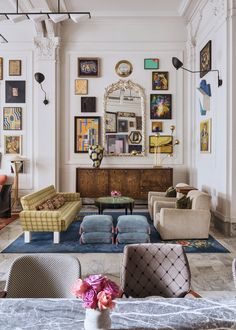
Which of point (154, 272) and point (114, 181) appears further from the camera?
point (114, 181)

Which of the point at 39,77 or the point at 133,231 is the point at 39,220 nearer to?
the point at 133,231

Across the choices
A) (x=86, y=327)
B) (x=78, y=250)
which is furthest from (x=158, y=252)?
(x=78, y=250)

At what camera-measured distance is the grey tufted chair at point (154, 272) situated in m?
2.22

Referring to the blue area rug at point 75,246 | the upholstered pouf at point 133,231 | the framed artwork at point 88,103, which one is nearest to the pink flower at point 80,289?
the blue area rug at point 75,246

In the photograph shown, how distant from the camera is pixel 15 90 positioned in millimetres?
8734

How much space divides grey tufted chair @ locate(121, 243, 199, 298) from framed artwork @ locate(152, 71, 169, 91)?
7112 mm

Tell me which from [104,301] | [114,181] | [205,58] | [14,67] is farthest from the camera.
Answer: [14,67]

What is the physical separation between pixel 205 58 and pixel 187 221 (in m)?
3.90

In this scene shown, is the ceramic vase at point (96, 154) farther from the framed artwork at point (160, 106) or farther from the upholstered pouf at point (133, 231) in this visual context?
the upholstered pouf at point (133, 231)

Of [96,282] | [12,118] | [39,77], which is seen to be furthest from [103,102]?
[96,282]

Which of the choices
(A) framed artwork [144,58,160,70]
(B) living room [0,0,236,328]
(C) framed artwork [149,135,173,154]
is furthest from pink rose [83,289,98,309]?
A: (A) framed artwork [144,58,160,70]

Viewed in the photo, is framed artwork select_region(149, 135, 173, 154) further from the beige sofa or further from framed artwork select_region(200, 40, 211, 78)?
the beige sofa

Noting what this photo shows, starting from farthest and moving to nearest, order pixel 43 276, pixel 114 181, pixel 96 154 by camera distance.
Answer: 1. pixel 96 154
2. pixel 114 181
3. pixel 43 276

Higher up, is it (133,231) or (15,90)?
(15,90)
